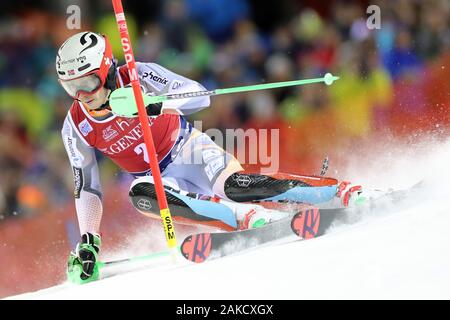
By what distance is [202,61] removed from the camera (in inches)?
173

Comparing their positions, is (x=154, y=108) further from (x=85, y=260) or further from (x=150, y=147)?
(x=85, y=260)

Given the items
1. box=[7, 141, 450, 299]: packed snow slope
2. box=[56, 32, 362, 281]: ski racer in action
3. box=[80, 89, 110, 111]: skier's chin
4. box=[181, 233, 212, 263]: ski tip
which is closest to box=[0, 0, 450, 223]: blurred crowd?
box=[56, 32, 362, 281]: ski racer in action

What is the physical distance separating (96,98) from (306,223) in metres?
1.10

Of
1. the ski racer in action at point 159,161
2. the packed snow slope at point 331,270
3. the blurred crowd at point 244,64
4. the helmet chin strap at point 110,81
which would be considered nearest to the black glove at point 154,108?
the ski racer in action at point 159,161

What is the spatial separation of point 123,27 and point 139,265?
1082 mm

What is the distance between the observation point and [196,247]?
12.0 ft

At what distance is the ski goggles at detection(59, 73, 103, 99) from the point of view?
3.73 meters

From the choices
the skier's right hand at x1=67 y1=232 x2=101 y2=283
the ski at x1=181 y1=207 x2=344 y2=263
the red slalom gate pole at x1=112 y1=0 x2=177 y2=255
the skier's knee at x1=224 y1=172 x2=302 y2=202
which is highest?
the red slalom gate pole at x1=112 y1=0 x2=177 y2=255

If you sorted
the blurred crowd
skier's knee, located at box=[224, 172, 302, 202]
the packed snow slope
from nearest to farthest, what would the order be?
the packed snow slope, skier's knee, located at box=[224, 172, 302, 202], the blurred crowd

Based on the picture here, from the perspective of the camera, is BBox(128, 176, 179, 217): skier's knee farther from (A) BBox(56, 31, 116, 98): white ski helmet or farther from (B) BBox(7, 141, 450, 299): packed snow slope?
(A) BBox(56, 31, 116, 98): white ski helmet

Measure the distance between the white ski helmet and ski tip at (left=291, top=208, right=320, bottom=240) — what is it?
1022mm

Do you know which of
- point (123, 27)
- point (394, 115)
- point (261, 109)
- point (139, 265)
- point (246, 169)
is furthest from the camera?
point (394, 115)
